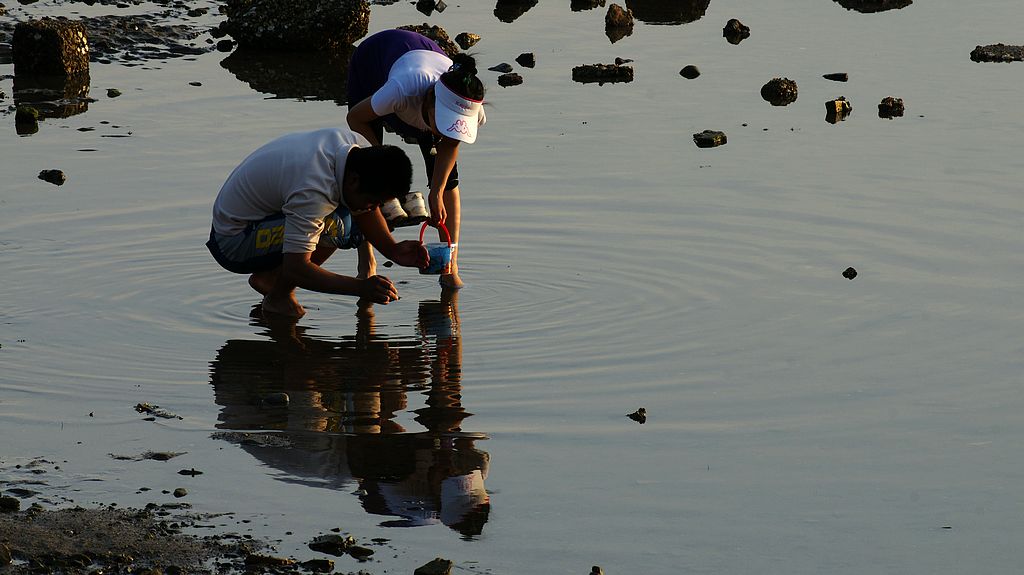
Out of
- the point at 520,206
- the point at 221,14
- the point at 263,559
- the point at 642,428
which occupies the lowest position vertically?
the point at 221,14

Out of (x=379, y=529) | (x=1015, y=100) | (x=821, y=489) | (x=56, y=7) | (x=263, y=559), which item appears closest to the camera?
(x=263, y=559)

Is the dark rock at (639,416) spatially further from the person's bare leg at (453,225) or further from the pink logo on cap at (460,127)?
the person's bare leg at (453,225)

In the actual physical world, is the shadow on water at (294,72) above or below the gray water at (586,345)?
below

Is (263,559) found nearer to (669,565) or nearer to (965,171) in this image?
(669,565)

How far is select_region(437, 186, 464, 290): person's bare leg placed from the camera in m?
7.91

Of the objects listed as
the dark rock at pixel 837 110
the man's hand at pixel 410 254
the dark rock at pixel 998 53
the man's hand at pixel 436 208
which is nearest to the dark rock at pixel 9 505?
the man's hand at pixel 410 254

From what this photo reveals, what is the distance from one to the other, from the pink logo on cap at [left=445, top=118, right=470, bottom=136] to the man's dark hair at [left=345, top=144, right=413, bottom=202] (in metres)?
0.71

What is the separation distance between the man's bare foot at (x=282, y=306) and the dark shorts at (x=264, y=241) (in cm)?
16

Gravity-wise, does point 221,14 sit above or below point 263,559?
below

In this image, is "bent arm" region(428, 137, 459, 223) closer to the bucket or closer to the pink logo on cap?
the bucket

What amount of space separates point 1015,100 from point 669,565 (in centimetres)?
902

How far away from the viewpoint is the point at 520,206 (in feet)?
30.6

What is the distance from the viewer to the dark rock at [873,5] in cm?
1755

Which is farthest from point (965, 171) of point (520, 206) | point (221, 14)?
point (221, 14)
